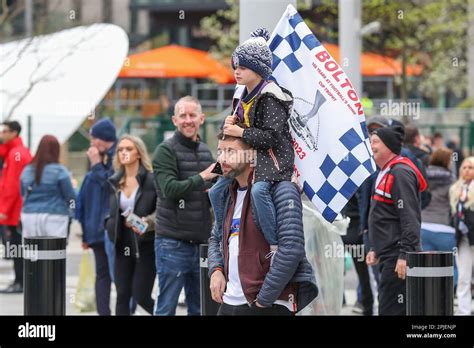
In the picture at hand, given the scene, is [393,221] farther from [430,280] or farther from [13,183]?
[13,183]

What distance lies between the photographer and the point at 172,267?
8.40 meters

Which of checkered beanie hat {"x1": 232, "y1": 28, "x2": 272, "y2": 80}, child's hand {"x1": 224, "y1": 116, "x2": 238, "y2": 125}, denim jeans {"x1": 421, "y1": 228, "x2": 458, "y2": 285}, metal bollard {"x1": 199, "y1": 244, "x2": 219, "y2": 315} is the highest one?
checkered beanie hat {"x1": 232, "y1": 28, "x2": 272, "y2": 80}

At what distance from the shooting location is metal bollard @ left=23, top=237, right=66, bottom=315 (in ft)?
24.9

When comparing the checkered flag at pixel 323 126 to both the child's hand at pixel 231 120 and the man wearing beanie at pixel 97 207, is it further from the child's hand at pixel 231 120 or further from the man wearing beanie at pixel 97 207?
the man wearing beanie at pixel 97 207

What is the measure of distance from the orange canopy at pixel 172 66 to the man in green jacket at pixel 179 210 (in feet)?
70.4

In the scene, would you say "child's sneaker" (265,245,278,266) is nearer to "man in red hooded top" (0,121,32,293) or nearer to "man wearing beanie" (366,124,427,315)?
"man wearing beanie" (366,124,427,315)

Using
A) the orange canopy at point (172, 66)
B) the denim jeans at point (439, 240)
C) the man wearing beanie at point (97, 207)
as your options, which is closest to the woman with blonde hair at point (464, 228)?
the denim jeans at point (439, 240)

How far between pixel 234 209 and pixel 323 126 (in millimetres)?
801

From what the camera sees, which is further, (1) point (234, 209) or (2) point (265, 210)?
(1) point (234, 209)

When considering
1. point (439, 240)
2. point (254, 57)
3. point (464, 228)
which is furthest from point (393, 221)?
point (439, 240)

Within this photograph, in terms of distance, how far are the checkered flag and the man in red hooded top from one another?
22.6 ft

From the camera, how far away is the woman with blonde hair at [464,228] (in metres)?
10.7

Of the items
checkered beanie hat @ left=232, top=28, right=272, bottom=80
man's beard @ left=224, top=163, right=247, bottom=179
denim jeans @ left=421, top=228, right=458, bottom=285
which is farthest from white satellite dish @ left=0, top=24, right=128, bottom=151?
man's beard @ left=224, top=163, right=247, bottom=179
